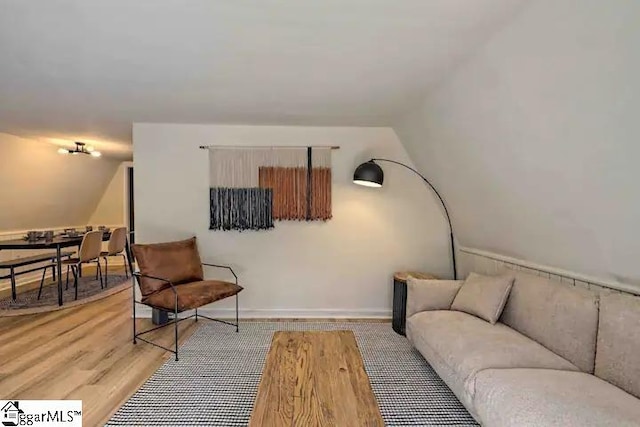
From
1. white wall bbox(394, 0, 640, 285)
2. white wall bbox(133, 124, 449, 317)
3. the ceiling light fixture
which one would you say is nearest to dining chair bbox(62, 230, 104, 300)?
the ceiling light fixture

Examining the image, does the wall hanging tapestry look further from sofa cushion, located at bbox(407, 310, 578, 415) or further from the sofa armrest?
sofa cushion, located at bbox(407, 310, 578, 415)

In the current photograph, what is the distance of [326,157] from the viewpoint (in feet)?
13.1

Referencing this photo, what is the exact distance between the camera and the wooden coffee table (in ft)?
4.96

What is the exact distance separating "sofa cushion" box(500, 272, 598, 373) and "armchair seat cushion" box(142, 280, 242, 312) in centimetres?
239

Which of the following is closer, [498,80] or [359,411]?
[359,411]

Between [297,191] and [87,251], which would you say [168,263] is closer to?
[297,191]

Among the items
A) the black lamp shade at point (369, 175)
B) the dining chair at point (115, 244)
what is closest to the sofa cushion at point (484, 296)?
the black lamp shade at point (369, 175)

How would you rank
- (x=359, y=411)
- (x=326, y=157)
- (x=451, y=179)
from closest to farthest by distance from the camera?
(x=359, y=411) < (x=451, y=179) < (x=326, y=157)

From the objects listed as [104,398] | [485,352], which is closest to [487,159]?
[485,352]

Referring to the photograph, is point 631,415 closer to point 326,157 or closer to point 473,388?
point 473,388

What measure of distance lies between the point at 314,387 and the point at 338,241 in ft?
7.57

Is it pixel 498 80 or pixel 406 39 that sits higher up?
pixel 406 39

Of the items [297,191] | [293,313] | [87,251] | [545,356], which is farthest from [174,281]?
[545,356]

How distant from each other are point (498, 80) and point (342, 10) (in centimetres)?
97
